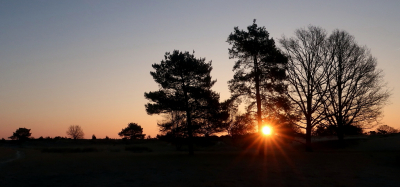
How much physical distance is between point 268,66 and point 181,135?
9781mm

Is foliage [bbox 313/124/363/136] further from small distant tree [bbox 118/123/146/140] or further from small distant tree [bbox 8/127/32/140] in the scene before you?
small distant tree [bbox 8/127/32/140]

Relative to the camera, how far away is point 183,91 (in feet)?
89.7

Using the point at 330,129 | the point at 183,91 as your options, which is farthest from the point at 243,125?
the point at 330,129

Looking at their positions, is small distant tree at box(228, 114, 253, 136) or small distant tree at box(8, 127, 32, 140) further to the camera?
small distant tree at box(8, 127, 32, 140)

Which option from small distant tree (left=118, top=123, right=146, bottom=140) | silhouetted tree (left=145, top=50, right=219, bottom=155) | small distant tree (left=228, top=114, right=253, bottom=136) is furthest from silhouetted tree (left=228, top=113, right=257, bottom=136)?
small distant tree (left=118, top=123, right=146, bottom=140)

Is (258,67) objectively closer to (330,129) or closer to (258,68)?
(258,68)

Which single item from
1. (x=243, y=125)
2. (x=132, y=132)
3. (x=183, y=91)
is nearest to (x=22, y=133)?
(x=132, y=132)

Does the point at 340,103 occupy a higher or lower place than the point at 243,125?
higher

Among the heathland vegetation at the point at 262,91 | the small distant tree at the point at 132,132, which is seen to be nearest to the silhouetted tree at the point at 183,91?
the heathland vegetation at the point at 262,91

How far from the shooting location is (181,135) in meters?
27.3

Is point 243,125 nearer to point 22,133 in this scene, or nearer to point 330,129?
point 330,129

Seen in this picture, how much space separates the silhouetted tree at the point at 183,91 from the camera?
27.0 meters

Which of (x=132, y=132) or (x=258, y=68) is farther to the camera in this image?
(x=132, y=132)

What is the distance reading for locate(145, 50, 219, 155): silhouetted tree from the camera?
26984 millimetres
